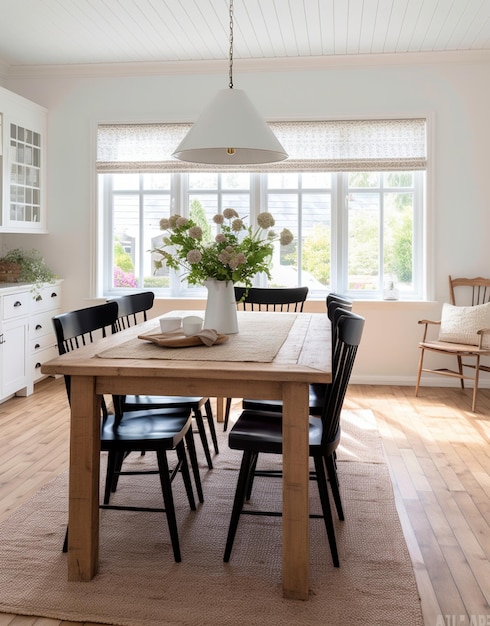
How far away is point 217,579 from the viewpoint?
2.12m

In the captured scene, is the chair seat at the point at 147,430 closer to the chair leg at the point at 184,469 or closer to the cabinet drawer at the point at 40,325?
the chair leg at the point at 184,469

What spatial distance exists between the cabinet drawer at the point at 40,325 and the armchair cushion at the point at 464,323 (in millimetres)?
3205

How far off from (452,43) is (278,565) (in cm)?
429

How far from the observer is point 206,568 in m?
2.20

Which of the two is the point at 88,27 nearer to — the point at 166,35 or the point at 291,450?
the point at 166,35

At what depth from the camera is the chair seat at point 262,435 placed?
2189mm

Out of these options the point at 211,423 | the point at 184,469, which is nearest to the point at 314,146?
the point at 211,423

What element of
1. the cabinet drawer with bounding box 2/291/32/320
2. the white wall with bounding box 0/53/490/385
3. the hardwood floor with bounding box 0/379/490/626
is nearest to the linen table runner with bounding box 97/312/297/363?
the hardwood floor with bounding box 0/379/490/626

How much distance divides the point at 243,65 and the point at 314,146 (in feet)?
3.01

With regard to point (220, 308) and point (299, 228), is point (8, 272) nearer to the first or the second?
point (299, 228)

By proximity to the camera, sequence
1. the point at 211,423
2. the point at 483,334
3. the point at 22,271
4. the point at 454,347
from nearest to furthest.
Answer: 1. the point at 211,423
2. the point at 483,334
3. the point at 454,347
4. the point at 22,271

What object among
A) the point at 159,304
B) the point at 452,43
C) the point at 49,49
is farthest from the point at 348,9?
the point at 159,304

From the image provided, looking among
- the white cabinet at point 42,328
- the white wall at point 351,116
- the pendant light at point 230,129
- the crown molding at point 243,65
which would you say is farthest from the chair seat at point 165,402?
the crown molding at point 243,65

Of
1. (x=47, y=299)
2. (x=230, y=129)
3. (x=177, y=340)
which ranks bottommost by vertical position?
(x=177, y=340)
